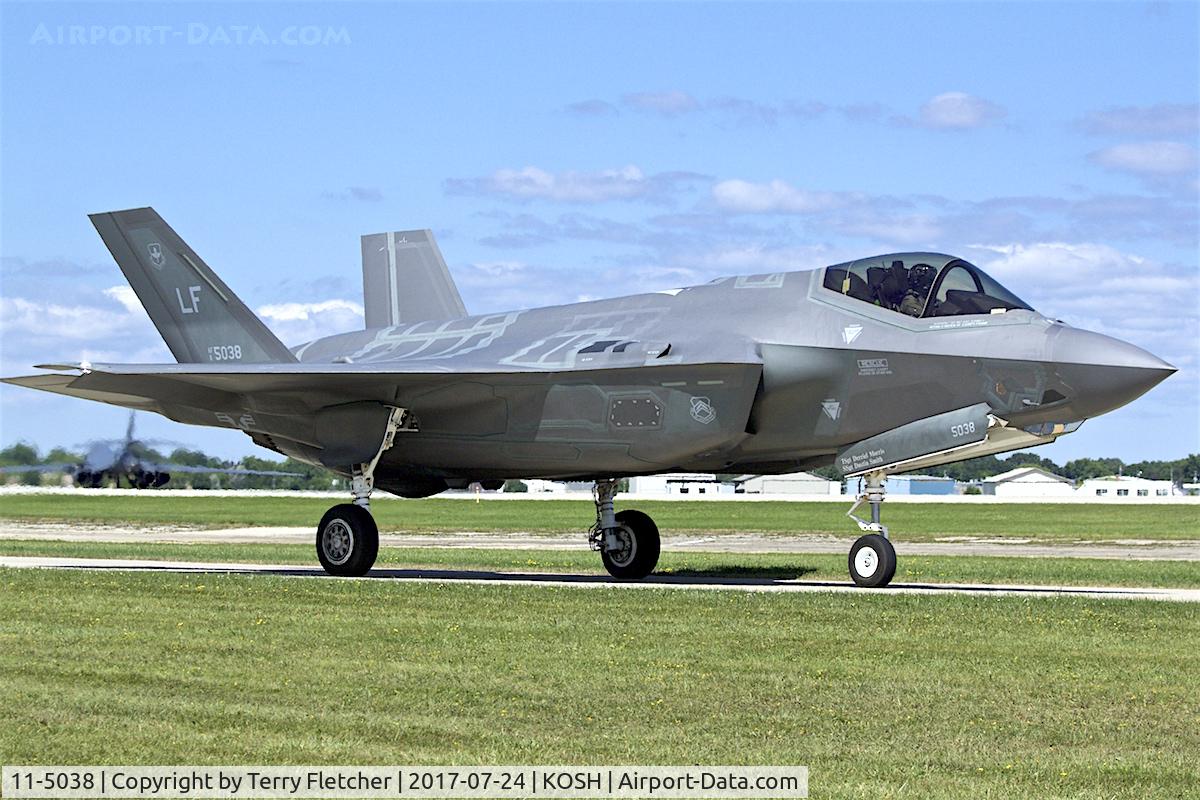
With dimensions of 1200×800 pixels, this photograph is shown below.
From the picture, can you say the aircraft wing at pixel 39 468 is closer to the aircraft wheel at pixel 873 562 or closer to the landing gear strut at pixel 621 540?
the landing gear strut at pixel 621 540

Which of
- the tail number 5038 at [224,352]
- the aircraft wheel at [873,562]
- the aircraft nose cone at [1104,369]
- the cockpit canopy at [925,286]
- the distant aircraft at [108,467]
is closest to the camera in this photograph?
the aircraft nose cone at [1104,369]

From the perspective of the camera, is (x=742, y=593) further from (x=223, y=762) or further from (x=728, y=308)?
(x=223, y=762)

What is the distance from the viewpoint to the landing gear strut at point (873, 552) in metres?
17.2

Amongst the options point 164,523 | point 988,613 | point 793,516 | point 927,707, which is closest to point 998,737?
point 927,707

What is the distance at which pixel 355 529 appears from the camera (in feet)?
61.2

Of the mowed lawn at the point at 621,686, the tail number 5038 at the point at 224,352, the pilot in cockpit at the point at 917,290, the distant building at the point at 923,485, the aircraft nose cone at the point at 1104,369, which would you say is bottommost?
the mowed lawn at the point at 621,686

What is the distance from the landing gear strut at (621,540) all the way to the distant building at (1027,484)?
93.8 meters

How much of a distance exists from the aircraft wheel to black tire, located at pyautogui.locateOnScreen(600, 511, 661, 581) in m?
3.55

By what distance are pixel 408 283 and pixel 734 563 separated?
6.98 m

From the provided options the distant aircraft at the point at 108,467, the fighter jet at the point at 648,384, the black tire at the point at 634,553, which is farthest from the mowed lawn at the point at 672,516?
the fighter jet at the point at 648,384

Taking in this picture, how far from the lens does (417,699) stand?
352 inches

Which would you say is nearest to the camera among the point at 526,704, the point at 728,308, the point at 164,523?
the point at 526,704

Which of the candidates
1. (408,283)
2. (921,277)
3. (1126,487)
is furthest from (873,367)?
(1126,487)

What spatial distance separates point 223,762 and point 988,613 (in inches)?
348
